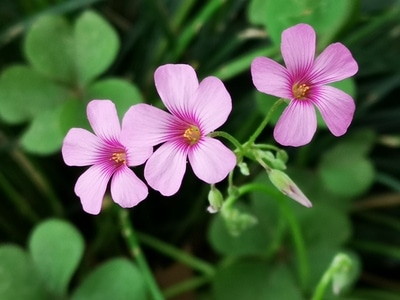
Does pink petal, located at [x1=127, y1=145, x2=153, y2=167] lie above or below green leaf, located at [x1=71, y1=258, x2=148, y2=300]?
above

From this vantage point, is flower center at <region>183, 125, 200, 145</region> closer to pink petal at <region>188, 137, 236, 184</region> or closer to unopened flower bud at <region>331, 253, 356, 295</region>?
pink petal at <region>188, 137, 236, 184</region>

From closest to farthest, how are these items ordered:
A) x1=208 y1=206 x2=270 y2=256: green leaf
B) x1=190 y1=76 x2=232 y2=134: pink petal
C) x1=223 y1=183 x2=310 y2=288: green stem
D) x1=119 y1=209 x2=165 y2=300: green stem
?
x1=190 y1=76 x2=232 y2=134: pink petal, x1=223 y1=183 x2=310 y2=288: green stem, x1=119 y1=209 x2=165 y2=300: green stem, x1=208 y1=206 x2=270 y2=256: green leaf

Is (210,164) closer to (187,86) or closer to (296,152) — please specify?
(187,86)

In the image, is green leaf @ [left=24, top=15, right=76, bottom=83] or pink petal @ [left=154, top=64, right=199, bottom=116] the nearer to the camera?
pink petal @ [left=154, top=64, right=199, bottom=116]

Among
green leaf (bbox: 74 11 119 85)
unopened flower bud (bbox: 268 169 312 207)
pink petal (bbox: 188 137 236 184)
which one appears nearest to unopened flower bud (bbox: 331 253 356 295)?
unopened flower bud (bbox: 268 169 312 207)

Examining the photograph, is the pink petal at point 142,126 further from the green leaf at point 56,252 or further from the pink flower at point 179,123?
the green leaf at point 56,252

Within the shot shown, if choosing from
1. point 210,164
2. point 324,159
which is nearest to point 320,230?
point 324,159

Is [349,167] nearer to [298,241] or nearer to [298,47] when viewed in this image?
[298,241]

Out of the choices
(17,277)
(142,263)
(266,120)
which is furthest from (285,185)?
(17,277)
